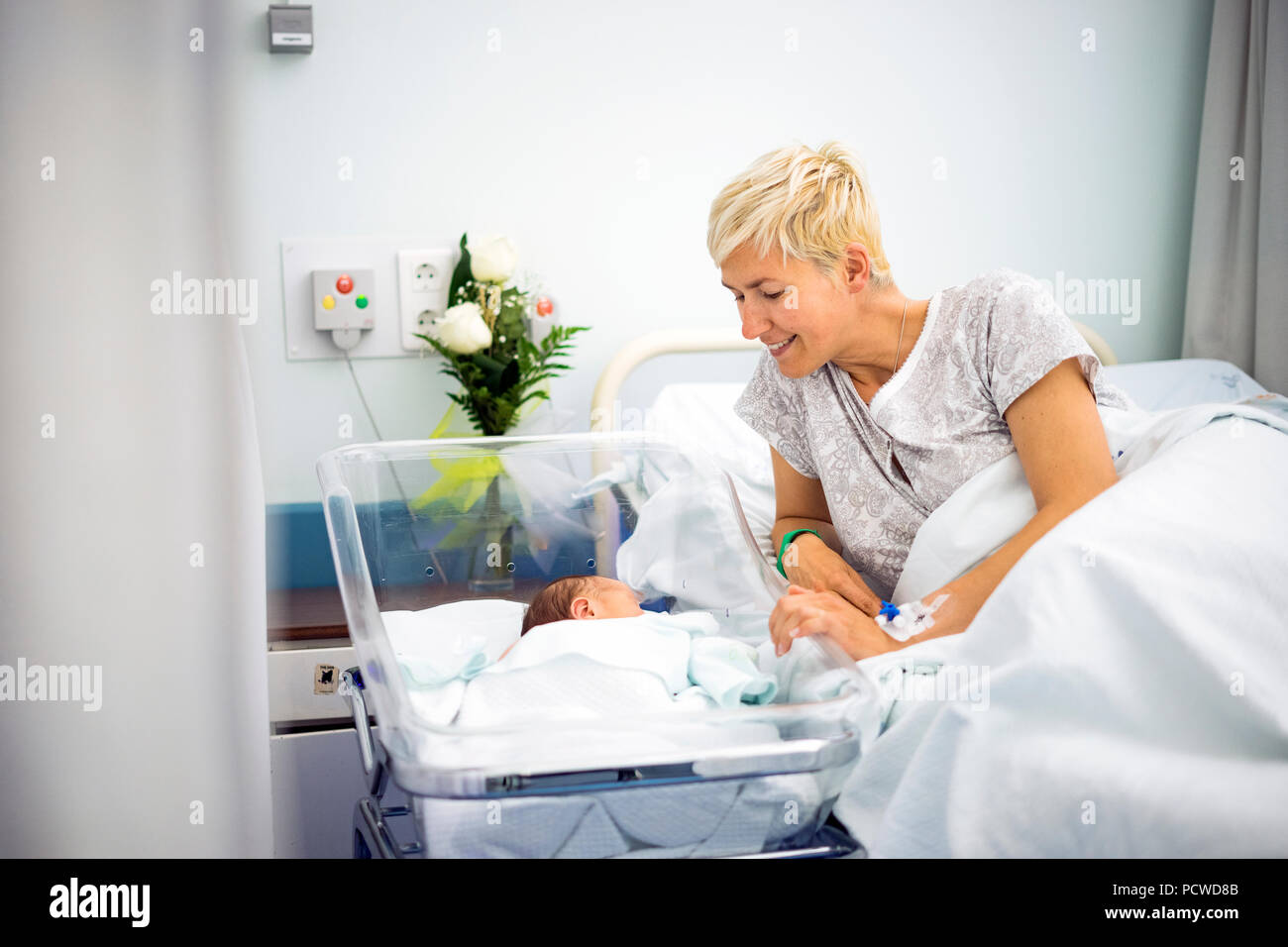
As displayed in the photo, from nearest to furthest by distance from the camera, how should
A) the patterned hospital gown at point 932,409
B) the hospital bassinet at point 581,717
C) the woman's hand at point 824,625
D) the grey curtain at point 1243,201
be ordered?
the hospital bassinet at point 581,717
the woman's hand at point 824,625
the patterned hospital gown at point 932,409
the grey curtain at point 1243,201

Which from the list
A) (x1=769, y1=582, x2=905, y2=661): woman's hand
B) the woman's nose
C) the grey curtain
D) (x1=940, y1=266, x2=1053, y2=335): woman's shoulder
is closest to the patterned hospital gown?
(x1=940, y1=266, x2=1053, y2=335): woman's shoulder

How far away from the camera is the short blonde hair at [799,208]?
45.3 inches

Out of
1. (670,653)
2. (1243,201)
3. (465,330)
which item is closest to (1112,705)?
(670,653)

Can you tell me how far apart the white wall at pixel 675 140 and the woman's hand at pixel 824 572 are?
863 mm

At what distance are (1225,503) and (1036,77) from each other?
1.54 m

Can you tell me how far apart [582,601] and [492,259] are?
2.88 ft

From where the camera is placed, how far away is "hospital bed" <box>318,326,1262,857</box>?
657 mm

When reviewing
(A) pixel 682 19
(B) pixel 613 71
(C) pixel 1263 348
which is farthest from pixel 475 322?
(C) pixel 1263 348

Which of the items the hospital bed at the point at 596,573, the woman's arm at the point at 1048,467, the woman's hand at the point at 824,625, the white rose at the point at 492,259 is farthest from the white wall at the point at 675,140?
the woman's hand at the point at 824,625

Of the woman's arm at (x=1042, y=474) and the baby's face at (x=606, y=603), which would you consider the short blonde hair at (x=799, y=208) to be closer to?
the woman's arm at (x=1042, y=474)

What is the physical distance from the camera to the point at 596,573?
3.98 feet

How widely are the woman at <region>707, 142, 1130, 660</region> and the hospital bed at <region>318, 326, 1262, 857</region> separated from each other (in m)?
0.16

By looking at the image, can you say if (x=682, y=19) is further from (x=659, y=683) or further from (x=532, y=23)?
(x=659, y=683)
